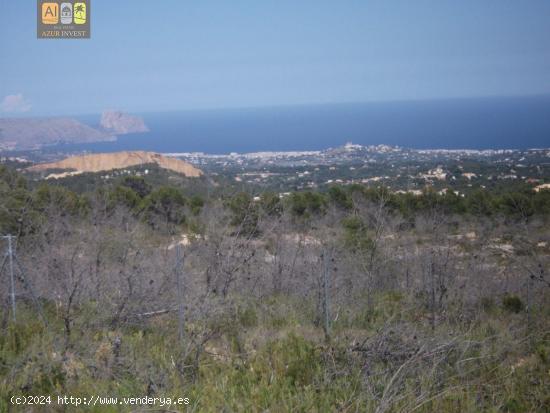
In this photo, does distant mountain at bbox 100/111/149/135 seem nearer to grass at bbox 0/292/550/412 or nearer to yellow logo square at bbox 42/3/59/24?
yellow logo square at bbox 42/3/59/24

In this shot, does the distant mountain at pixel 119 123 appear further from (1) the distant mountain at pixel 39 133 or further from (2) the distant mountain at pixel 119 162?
(2) the distant mountain at pixel 119 162

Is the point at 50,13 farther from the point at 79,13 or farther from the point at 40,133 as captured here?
the point at 40,133

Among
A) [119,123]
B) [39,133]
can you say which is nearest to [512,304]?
[39,133]

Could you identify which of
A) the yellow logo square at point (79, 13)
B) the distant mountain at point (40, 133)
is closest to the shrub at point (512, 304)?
the yellow logo square at point (79, 13)

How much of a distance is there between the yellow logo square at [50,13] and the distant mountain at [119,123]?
36.9 meters

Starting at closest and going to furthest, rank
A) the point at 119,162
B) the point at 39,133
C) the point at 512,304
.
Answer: the point at 512,304
the point at 39,133
the point at 119,162

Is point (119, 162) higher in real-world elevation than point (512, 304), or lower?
higher

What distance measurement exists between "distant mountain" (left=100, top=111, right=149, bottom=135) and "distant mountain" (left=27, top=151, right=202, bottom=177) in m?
17.4

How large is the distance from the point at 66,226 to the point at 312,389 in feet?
23.2

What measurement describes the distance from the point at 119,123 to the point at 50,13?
138ft

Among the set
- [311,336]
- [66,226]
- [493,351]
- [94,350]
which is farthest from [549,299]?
[66,226]

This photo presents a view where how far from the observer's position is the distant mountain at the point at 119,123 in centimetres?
4631

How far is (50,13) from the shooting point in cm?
884

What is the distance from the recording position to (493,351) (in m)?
4.30
